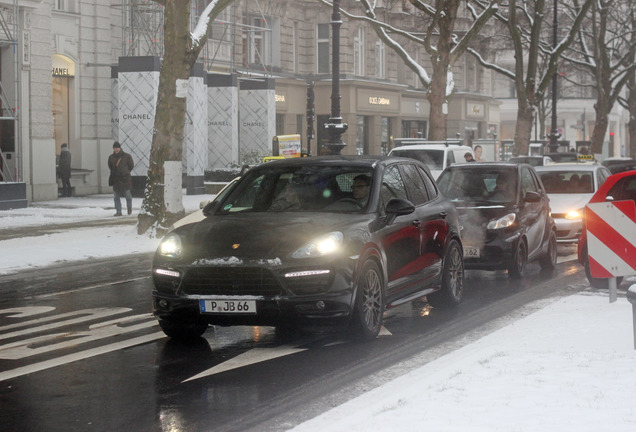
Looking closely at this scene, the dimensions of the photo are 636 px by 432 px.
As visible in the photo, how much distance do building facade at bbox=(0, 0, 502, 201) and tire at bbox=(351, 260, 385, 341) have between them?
2085 centimetres

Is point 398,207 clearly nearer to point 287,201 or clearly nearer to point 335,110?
A: point 287,201

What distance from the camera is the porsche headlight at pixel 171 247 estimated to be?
29.7 feet

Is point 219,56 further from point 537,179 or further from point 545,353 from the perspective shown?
point 545,353

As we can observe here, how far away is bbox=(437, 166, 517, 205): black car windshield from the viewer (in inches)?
595

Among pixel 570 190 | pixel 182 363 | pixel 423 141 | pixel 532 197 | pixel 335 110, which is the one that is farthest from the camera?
pixel 423 141

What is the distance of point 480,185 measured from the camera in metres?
15.4

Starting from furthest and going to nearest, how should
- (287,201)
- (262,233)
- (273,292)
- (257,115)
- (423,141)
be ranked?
(257,115), (423,141), (287,201), (262,233), (273,292)

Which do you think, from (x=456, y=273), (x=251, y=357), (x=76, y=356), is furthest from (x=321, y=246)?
(x=456, y=273)

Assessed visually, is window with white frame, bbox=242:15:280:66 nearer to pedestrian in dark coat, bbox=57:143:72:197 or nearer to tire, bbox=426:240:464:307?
pedestrian in dark coat, bbox=57:143:72:197

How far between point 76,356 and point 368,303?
2.44 m

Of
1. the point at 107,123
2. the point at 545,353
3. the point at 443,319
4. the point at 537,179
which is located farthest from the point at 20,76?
the point at 545,353

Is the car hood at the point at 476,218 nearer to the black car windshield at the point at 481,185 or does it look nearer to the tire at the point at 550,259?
the black car windshield at the point at 481,185

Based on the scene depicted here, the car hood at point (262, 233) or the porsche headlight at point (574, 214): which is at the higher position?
the car hood at point (262, 233)

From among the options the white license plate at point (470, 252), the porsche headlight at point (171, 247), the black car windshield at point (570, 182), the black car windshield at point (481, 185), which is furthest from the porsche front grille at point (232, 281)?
the black car windshield at point (570, 182)
